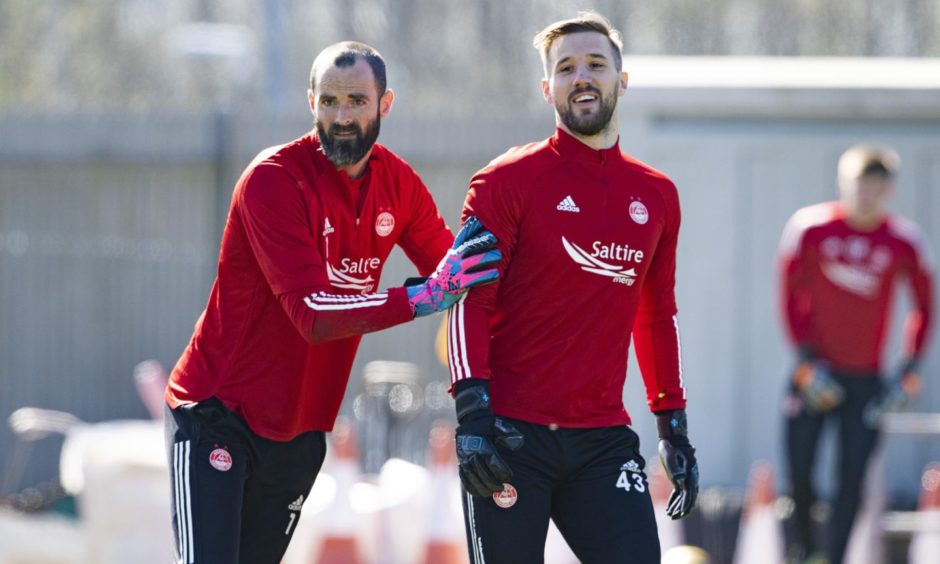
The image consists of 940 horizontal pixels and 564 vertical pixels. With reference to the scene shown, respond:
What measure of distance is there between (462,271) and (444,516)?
463 cm

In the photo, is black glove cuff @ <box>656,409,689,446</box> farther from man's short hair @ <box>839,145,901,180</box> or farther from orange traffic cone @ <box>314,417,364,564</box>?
orange traffic cone @ <box>314,417,364,564</box>

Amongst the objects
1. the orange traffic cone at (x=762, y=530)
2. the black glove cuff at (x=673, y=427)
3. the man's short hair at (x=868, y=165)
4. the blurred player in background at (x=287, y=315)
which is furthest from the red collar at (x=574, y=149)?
the orange traffic cone at (x=762, y=530)

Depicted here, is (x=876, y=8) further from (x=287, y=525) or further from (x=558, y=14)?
(x=287, y=525)

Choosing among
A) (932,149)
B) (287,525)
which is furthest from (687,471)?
(932,149)

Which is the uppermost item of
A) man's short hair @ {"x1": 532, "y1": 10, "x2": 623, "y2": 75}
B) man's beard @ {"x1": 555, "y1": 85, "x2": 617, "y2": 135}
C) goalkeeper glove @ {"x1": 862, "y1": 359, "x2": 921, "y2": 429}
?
man's short hair @ {"x1": 532, "y1": 10, "x2": 623, "y2": 75}

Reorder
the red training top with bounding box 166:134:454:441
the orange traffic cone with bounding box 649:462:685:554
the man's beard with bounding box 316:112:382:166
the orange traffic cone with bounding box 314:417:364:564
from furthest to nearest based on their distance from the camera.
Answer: the orange traffic cone with bounding box 314:417:364:564
the orange traffic cone with bounding box 649:462:685:554
the man's beard with bounding box 316:112:382:166
the red training top with bounding box 166:134:454:441

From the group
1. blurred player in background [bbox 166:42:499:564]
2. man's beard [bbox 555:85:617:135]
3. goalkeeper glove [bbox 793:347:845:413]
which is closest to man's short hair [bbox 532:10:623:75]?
man's beard [bbox 555:85:617:135]

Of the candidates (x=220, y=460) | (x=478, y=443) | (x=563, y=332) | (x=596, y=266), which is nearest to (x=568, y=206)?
(x=596, y=266)

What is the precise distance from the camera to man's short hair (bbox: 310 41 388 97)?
205 inches

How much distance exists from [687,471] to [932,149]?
21.4ft

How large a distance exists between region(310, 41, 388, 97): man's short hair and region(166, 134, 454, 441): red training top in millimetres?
243

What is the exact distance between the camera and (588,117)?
200 inches

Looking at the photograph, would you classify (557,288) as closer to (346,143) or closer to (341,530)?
(346,143)

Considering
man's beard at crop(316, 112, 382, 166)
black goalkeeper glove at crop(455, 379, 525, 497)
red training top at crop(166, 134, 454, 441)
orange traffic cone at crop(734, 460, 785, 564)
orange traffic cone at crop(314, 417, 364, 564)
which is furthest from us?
orange traffic cone at crop(314, 417, 364, 564)
